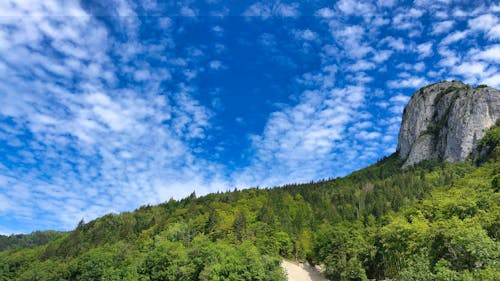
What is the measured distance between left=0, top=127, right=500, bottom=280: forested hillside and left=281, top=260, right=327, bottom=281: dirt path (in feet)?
12.8

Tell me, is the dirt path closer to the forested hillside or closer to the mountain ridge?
the mountain ridge

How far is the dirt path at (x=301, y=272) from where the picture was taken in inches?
3792

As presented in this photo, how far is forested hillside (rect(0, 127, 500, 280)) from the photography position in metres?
52.8

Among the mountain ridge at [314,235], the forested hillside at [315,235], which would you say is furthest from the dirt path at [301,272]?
the forested hillside at [315,235]

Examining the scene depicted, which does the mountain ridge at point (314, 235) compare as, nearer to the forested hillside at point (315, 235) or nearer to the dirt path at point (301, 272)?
the forested hillside at point (315, 235)

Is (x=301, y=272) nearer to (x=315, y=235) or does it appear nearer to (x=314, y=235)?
(x=315, y=235)

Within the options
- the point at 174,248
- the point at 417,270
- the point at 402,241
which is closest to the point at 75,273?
the point at 174,248

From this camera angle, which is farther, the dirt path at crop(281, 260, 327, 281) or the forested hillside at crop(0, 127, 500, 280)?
the dirt path at crop(281, 260, 327, 281)

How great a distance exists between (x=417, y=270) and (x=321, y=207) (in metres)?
118

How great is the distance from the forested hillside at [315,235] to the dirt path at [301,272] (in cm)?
390

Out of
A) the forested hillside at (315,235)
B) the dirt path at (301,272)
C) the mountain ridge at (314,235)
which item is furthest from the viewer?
the dirt path at (301,272)

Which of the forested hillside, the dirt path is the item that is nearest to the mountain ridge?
the forested hillside

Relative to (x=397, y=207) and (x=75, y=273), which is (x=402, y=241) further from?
(x=75, y=273)

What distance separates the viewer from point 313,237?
130750mm
